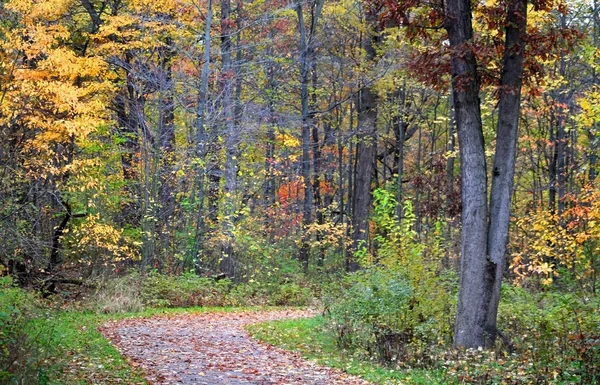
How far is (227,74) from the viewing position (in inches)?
879

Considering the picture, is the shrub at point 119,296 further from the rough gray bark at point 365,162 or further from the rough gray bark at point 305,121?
the rough gray bark at point 365,162

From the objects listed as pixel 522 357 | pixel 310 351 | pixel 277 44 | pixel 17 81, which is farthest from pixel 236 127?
pixel 522 357

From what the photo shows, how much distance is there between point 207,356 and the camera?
10758 millimetres

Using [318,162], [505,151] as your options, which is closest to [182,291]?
[505,151]

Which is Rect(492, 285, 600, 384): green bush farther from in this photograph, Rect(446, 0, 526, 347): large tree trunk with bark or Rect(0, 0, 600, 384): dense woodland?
Rect(446, 0, 526, 347): large tree trunk with bark

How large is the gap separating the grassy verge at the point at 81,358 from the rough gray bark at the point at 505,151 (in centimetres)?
554

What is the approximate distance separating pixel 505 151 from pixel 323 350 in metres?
4.72

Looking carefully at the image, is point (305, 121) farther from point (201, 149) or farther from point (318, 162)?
point (201, 149)

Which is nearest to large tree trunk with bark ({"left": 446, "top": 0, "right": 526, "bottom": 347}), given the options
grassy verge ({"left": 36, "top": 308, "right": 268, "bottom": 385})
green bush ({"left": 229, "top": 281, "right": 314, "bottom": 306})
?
grassy verge ({"left": 36, "top": 308, "right": 268, "bottom": 385})

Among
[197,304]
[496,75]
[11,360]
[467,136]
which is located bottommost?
[197,304]

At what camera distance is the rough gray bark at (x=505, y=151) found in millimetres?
10148

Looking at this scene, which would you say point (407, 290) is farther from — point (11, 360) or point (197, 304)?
point (197, 304)

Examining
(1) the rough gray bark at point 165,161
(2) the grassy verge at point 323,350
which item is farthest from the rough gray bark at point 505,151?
(1) the rough gray bark at point 165,161

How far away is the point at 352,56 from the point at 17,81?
13.2m
